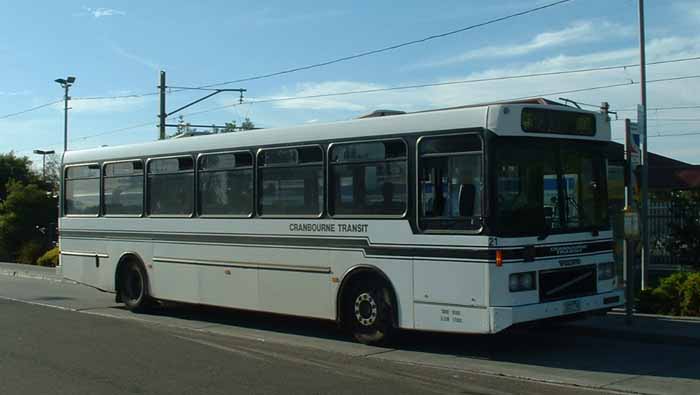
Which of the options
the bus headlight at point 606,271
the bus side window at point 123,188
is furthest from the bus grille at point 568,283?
the bus side window at point 123,188

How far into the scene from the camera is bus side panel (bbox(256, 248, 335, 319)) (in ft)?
37.0

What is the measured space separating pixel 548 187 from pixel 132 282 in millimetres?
8651

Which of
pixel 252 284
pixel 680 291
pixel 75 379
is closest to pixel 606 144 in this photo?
pixel 680 291

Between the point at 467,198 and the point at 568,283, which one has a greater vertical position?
the point at 467,198

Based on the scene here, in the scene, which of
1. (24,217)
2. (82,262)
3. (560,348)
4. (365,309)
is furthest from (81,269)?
(24,217)

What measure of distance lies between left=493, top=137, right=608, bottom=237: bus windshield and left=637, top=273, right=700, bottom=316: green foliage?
2.79 metres

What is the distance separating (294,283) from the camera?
462 inches

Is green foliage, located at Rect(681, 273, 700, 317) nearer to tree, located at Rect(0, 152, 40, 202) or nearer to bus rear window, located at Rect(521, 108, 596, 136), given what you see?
bus rear window, located at Rect(521, 108, 596, 136)

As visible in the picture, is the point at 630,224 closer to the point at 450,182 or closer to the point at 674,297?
the point at 674,297

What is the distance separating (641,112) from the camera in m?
12.8

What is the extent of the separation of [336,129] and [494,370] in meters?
3.96

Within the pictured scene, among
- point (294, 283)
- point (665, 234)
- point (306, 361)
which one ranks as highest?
point (665, 234)

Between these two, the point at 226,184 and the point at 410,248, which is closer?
the point at 410,248

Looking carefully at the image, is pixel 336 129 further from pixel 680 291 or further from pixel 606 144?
pixel 680 291
